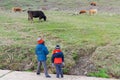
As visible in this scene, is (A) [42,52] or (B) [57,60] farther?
(A) [42,52]

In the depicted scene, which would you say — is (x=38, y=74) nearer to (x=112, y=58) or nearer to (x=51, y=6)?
(x=112, y=58)

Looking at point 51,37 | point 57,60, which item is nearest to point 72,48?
point 57,60

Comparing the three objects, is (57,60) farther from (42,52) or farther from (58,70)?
(42,52)

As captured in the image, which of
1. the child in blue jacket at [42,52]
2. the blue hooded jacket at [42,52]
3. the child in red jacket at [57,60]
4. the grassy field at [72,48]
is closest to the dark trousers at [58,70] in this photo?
the child in red jacket at [57,60]

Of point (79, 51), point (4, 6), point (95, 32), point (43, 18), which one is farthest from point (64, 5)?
point (79, 51)

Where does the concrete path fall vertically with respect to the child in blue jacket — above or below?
below

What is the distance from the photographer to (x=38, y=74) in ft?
35.4

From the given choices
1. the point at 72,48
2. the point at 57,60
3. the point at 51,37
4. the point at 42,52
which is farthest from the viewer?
the point at 51,37

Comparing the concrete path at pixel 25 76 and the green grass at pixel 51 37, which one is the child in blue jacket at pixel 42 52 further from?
the green grass at pixel 51 37

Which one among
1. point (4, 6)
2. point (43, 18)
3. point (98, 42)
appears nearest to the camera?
point (98, 42)

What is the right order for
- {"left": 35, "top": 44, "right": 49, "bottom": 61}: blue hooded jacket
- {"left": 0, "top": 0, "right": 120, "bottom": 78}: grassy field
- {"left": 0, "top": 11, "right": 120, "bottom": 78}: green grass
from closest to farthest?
{"left": 35, "top": 44, "right": 49, "bottom": 61}: blue hooded jacket < {"left": 0, "top": 0, "right": 120, "bottom": 78}: grassy field < {"left": 0, "top": 11, "right": 120, "bottom": 78}: green grass

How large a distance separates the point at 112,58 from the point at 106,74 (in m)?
0.74

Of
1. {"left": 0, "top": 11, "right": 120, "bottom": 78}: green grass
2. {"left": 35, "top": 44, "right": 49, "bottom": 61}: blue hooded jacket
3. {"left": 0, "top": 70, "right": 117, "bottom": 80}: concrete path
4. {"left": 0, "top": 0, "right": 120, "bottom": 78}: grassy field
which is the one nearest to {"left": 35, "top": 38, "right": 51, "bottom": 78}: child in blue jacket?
{"left": 35, "top": 44, "right": 49, "bottom": 61}: blue hooded jacket

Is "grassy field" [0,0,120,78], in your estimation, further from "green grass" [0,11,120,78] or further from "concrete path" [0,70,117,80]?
"concrete path" [0,70,117,80]
